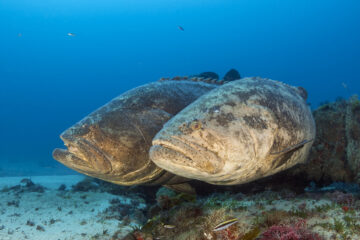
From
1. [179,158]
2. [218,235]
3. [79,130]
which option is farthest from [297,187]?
[79,130]

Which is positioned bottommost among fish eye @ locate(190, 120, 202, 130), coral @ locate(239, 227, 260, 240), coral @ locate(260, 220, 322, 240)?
coral @ locate(260, 220, 322, 240)

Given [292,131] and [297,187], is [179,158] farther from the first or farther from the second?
[297,187]

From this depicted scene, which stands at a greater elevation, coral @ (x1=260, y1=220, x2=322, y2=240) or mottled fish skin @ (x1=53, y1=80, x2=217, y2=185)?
mottled fish skin @ (x1=53, y1=80, x2=217, y2=185)

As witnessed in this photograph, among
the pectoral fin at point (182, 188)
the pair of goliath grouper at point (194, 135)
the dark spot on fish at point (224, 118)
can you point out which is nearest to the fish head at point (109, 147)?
the pair of goliath grouper at point (194, 135)

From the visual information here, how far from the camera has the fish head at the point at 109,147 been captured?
3.79 meters

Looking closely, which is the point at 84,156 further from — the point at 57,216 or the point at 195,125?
the point at 57,216

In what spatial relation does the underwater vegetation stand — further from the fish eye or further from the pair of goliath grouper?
the fish eye

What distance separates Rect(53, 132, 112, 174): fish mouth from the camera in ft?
12.3

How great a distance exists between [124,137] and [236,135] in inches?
75.0

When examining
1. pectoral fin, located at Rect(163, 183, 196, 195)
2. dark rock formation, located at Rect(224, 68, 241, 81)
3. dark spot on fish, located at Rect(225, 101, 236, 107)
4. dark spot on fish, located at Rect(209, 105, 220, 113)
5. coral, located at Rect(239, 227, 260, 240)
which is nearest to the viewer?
coral, located at Rect(239, 227, 260, 240)

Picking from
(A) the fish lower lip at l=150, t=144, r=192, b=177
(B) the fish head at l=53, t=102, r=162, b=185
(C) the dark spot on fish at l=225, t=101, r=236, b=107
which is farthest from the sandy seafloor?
(C) the dark spot on fish at l=225, t=101, r=236, b=107

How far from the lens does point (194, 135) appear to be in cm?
313

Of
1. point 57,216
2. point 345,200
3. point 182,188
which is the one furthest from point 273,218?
point 57,216

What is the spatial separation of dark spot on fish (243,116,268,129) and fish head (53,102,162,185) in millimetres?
1719
